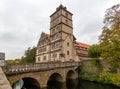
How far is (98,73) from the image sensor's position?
92.6 feet

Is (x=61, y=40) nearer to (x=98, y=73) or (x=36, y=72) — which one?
(x=98, y=73)

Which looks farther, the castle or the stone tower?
the castle

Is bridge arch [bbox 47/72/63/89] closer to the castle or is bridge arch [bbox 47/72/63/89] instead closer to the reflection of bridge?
the reflection of bridge

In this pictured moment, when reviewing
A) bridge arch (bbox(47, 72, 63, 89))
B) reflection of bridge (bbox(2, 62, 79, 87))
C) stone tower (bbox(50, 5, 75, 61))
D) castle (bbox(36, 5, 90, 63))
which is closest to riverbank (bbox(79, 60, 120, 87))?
reflection of bridge (bbox(2, 62, 79, 87))

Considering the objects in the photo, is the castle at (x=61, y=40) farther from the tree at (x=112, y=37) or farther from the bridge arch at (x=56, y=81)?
the tree at (x=112, y=37)

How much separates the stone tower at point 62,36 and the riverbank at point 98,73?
20.8 ft

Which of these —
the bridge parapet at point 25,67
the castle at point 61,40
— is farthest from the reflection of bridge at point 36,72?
the castle at point 61,40

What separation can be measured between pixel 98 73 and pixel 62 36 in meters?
14.0

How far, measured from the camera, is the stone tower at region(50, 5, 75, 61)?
36344 mm

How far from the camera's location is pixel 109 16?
18.3 meters

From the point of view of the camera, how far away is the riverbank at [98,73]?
895 inches

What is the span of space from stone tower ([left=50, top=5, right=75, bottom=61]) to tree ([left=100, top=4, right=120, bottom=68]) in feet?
59.0

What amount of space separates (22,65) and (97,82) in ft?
52.3

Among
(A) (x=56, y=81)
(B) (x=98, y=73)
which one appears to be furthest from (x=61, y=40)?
(B) (x=98, y=73)
